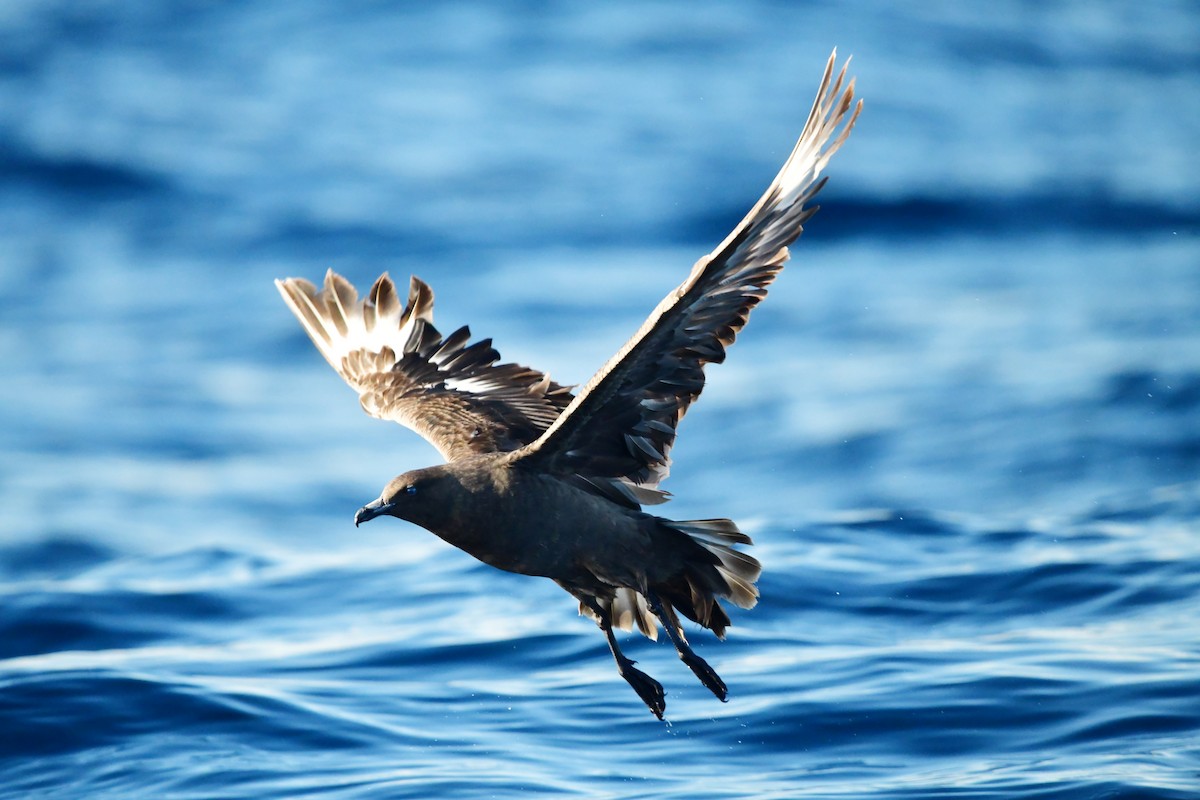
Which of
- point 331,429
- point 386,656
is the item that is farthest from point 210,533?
point 386,656

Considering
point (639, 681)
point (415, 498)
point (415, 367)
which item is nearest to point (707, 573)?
point (639, 681)

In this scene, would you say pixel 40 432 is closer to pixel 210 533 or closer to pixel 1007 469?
pixel 210 533

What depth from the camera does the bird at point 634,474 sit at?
5.72 meters

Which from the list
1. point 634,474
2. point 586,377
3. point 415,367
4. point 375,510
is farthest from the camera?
point 586,377

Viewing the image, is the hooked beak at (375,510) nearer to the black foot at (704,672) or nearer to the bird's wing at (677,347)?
the bird's wing at (677,347)

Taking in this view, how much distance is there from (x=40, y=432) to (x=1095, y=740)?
37.5 ft

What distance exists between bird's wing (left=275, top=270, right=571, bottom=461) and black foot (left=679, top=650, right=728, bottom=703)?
1.34 metres

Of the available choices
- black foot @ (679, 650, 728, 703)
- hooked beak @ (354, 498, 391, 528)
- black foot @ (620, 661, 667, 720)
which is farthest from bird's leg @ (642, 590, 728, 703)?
hooked beak @ (354, 498, 391, 528)

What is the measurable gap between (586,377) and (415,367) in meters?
6.49

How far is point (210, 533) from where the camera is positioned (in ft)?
45.6

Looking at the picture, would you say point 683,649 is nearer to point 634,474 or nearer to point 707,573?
point 707,573

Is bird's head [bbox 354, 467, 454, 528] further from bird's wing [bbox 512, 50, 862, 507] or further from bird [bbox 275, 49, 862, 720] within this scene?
bird's wing [bbox 512, 50, 862, 507]

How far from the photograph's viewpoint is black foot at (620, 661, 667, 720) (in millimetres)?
6750

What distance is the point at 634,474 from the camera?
6504 mm
